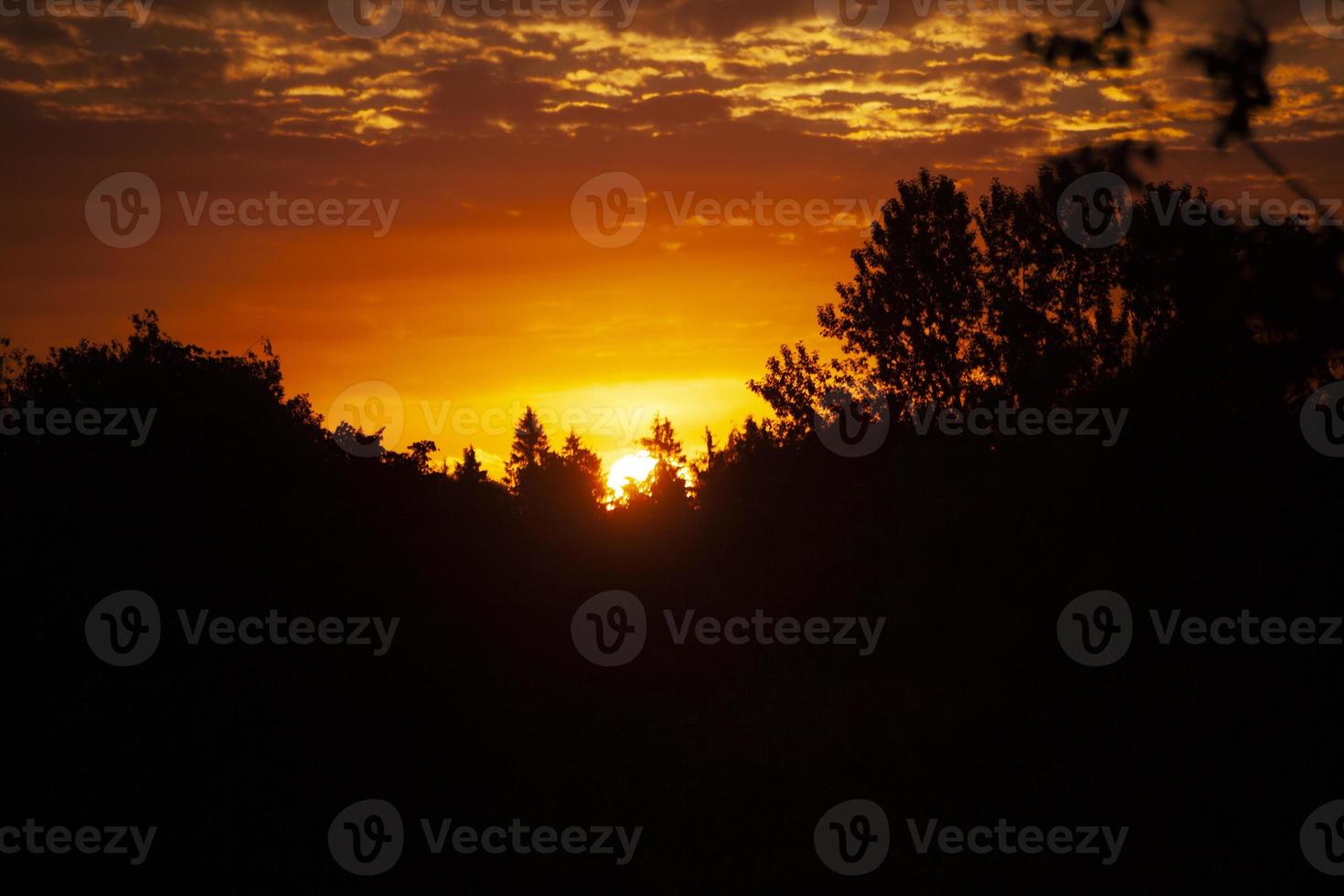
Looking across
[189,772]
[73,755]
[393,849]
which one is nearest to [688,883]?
[393,849]

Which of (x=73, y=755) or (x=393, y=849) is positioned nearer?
(x=73, y=755)

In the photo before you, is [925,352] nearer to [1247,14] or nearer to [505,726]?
[505,726]

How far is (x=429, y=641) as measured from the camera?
2186 centimetres

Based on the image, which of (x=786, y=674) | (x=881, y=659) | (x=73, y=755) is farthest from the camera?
(x=786, y=674)

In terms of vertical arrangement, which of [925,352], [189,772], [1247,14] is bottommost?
[189,772]

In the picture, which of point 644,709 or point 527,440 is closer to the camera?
point 644,709

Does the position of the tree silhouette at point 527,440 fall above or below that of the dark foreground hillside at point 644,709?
below

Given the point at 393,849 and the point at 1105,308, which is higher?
the point at 1105,308

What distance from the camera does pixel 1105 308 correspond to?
3225 cm

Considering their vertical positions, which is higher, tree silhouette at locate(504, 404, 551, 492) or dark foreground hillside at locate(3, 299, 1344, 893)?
dark foreground hillside at locate(3, 299, 1344, 893)

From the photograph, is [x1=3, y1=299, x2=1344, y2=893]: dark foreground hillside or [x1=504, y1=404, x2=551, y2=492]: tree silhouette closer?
[x1=3, y1=299, x2=1344, y2=893]: dark foreground hillside

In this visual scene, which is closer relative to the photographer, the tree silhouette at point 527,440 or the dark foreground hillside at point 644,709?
the dark foreground hillside at point 644,709

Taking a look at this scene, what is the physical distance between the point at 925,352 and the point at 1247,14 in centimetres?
2754

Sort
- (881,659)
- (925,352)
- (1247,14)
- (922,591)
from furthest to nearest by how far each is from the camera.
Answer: (925,352) < (881,659) < (922,591) < (1247,14)
